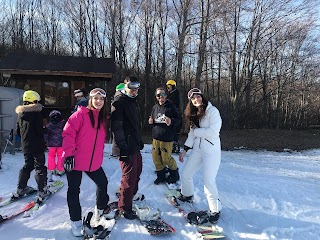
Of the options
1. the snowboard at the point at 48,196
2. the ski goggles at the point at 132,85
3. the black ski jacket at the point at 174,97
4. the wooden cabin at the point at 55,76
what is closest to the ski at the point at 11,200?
the snowboard at the point at 48,196

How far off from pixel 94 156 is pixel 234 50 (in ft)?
62.0

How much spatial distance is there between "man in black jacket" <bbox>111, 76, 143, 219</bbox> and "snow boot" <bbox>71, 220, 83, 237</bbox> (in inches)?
27.1

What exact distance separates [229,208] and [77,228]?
250 cm

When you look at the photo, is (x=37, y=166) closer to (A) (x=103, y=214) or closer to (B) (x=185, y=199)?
(A) (x=103, y=214)

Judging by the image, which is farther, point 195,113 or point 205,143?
point 195,113

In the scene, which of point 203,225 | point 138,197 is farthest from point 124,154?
point 203,225

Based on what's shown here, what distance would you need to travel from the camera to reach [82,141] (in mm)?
3564

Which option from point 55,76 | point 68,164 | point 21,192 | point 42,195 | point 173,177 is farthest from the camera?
point 55,76

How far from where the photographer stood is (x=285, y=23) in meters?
20.3

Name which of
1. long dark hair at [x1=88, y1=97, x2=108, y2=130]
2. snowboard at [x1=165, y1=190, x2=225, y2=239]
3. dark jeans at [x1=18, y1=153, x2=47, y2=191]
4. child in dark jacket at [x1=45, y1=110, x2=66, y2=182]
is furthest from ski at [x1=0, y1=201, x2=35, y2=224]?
snowboard at [x1=165, y1=190, x2=225, y2=239]

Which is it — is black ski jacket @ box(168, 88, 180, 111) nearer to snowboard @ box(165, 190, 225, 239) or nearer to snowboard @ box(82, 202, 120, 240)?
snowboard @ box(165, 190, 225, 239)

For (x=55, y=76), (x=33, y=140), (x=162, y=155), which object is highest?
(x=55, y=76)

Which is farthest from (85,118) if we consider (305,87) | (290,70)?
(305,87)

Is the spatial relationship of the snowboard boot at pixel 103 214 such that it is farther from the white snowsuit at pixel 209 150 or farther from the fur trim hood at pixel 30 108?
the fur trim hood at pixel 30 108
